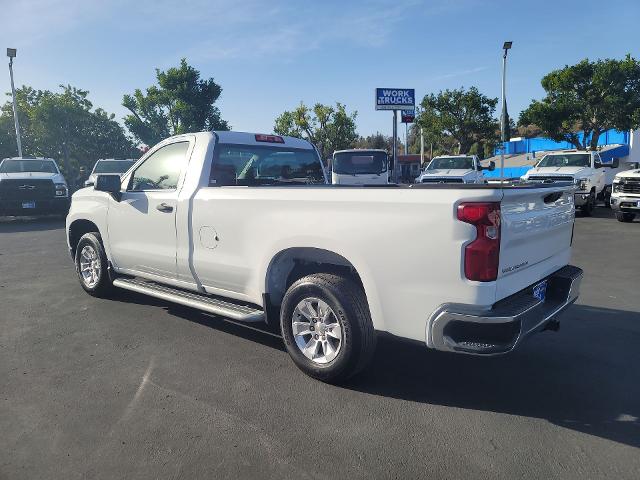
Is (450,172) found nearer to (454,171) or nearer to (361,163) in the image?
(454,171)

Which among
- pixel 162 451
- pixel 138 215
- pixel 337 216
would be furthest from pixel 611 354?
pixel 138 215

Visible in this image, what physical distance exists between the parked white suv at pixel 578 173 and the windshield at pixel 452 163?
2211 mm

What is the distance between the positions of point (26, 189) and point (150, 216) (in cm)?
1172

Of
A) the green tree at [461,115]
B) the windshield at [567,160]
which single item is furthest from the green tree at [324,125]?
the windshield at [567,160]

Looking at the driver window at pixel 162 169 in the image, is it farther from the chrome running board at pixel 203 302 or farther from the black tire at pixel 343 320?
the black tire at pixel 343 320

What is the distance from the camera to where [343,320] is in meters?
3.41

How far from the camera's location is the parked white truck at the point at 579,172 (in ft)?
47.4

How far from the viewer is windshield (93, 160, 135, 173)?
53.7 ft

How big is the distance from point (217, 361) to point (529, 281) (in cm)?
250

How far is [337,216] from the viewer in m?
3.37

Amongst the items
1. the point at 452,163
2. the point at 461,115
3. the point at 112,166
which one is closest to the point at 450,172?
the point at 452,163

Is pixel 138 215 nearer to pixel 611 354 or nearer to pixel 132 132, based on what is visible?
pixel 611 354

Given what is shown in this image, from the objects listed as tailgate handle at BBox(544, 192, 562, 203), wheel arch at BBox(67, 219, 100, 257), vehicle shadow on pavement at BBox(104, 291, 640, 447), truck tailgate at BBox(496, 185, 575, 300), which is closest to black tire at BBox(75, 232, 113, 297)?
wheel arch at BBox(67, 219, 100, 257)

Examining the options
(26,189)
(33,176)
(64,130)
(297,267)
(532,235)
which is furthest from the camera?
(64,130)
